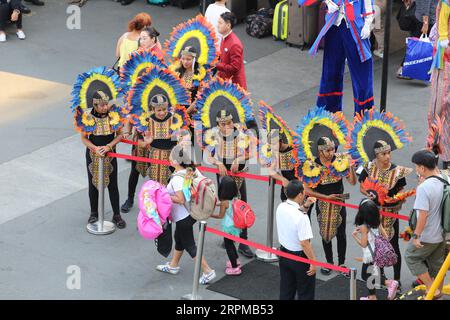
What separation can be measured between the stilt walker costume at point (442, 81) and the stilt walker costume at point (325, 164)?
2.67 metres

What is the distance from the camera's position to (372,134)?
9672 millimetres

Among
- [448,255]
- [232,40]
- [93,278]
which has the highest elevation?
[232,40]

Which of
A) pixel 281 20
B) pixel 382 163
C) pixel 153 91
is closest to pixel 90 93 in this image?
pixel 153 91

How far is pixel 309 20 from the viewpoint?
651 inches

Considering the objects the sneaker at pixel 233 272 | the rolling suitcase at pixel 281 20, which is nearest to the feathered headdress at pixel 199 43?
→ the sneaker at pixel 233 272

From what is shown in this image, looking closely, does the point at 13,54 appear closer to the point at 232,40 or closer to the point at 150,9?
the point at 150,9

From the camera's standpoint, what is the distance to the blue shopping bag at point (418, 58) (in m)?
14.6

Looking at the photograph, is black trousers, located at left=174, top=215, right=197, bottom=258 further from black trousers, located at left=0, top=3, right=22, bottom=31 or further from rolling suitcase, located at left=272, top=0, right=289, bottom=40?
black trousers, located at left=0, top=3, right=22, bottom=31

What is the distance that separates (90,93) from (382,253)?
11.6 feet

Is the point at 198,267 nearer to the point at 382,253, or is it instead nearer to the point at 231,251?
the point at 231,251

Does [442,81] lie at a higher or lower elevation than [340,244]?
higher

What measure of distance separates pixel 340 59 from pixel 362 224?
170 inches

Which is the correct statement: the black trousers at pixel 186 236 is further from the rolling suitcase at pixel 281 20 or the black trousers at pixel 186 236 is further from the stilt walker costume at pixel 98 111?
the rolling suitcase at pixel 281 20

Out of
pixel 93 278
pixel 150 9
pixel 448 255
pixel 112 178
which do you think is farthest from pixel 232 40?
pixel 150 9
